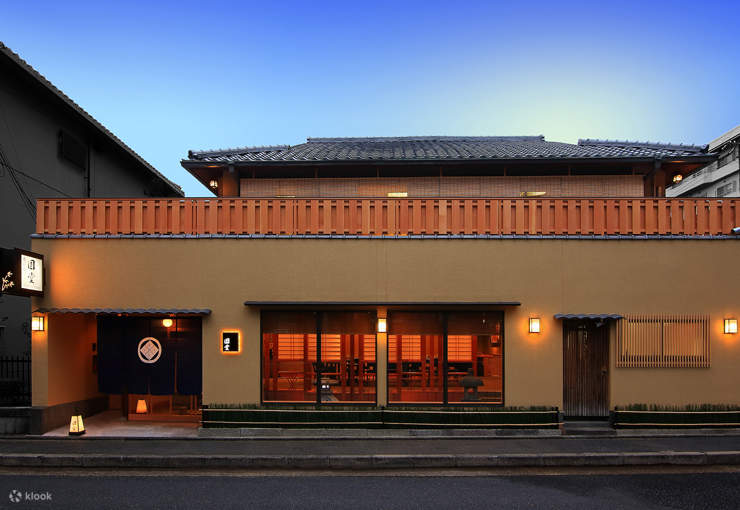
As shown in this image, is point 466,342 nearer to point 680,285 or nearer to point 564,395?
point 564,395

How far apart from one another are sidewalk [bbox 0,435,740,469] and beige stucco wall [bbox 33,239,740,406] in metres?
1.36

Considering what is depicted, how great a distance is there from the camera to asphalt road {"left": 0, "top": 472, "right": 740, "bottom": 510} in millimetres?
7637

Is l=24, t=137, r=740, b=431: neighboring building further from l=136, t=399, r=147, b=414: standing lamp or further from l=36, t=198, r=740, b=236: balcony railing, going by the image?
l=136, t=399, r=147, b=414: standing lamp

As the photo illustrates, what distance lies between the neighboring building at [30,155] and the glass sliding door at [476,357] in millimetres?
15358

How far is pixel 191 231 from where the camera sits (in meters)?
12.1

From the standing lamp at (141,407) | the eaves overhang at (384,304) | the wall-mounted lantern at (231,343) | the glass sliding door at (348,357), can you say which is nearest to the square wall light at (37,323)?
the standing lamp at (141,407)

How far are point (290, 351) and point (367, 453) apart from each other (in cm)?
356

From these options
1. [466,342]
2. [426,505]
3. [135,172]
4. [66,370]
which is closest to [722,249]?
[466,342]

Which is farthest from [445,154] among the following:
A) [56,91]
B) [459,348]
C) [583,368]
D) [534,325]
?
[56,91]

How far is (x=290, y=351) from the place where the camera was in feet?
39.3

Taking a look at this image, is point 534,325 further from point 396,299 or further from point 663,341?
point 396,299

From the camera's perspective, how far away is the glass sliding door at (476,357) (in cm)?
1180

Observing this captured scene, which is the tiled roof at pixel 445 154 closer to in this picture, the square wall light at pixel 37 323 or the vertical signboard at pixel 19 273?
the vertical signboard at pixel 19 273

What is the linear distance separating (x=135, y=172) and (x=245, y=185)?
1182 cm
